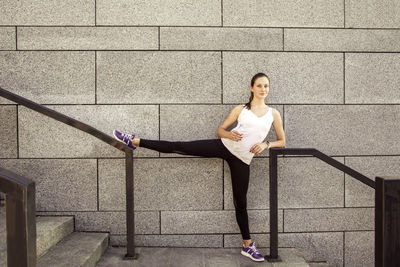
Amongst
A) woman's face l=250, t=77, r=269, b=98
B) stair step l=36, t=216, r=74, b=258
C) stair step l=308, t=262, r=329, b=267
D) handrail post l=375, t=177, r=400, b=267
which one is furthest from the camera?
stair step l=308, t=262, r=329, b=267

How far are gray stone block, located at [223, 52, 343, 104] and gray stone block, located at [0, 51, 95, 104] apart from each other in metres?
1.74

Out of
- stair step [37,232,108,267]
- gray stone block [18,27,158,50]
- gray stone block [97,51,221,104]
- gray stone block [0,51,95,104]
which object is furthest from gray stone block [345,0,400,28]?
stair step [37,232,108,267]

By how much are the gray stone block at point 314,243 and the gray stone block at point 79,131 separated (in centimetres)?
165

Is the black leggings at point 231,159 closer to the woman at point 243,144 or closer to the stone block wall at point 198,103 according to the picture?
the woman at point 243,144

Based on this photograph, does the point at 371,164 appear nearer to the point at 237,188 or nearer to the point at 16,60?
the point at 237,188

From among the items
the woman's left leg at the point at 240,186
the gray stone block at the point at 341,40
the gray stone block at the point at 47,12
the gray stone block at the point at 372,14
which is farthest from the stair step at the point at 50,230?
the gray stone block at the point at 372,14

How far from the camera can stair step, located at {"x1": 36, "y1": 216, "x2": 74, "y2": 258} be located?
3037 millimetres

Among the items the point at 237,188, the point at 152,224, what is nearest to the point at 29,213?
the point at 237,188

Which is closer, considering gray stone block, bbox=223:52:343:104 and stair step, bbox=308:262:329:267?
stair step, bbox=308:262:329:267

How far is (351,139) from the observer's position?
410cm

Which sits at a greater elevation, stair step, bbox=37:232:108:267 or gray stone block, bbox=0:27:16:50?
gray stone block, bbox=0:27:16:50

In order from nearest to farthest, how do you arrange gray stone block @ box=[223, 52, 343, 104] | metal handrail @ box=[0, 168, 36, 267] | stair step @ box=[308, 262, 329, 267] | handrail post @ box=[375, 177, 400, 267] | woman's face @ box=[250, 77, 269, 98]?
metal handrail @ box=[0, 168, 36, 267]
handrail post @ box=[375, 177, 400, 267]
woman's face @ box=[250, 77, 269, 98]
stair step @ box=[308, 262, 329, 267]
gray stone block @ box=[223, 52, 343, 104]

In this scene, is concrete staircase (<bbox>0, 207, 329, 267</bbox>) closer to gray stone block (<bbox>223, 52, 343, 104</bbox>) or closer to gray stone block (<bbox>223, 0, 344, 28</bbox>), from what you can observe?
gray stone block (<bbox>223, 52, 343, 104</bbox>)

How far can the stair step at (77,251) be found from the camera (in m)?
2.94
